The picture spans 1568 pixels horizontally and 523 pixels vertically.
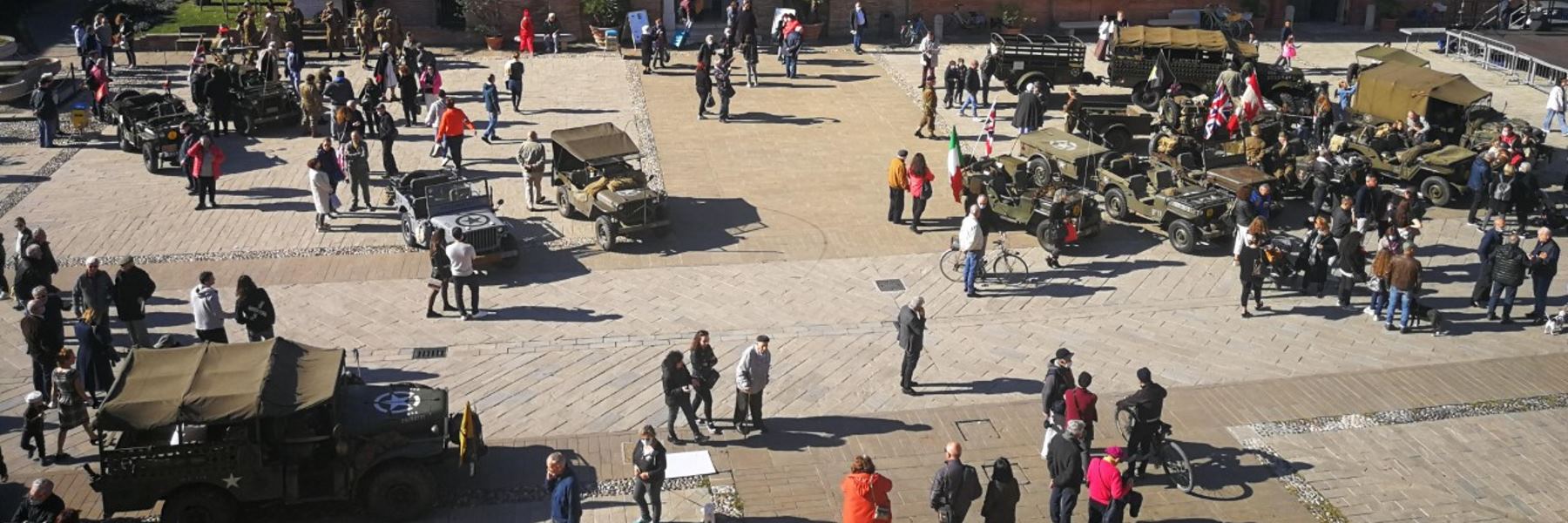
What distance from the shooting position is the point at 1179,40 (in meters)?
32.6

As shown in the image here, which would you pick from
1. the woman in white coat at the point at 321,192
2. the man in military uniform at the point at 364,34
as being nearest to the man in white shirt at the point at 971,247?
the woman in white coat at the point at 321,192

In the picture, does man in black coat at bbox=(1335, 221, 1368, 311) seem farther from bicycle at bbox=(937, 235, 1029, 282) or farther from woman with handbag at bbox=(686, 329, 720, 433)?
woman with handbag at bbox=(686, 329, 720, 433)

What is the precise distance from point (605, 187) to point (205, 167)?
711 centimetres

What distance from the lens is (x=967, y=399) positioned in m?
17.9

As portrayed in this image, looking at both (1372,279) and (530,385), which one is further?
(1372,279)

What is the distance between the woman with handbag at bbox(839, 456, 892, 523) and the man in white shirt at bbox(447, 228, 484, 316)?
8224 mm

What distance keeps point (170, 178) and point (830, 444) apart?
16.2 metres

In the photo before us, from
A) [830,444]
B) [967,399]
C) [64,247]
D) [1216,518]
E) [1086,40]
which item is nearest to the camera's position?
[1216,518]

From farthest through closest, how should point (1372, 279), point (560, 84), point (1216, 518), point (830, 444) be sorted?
point (560, 84), point (1372, 279), point (830, 444), point (1216, 518)

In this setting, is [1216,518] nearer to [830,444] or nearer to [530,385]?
[830,444]

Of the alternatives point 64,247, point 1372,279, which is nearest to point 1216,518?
point 1372,279

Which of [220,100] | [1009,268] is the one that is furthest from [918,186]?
[220,100]

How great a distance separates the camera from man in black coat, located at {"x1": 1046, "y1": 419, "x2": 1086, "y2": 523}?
14055 millimetres

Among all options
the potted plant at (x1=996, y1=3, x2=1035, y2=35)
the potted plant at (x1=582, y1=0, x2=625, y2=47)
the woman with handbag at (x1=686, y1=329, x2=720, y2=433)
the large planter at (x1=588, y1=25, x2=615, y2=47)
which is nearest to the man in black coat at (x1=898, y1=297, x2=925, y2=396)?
the woman with handbag at (x1=686, y1=329, x2=720, y2=433)
